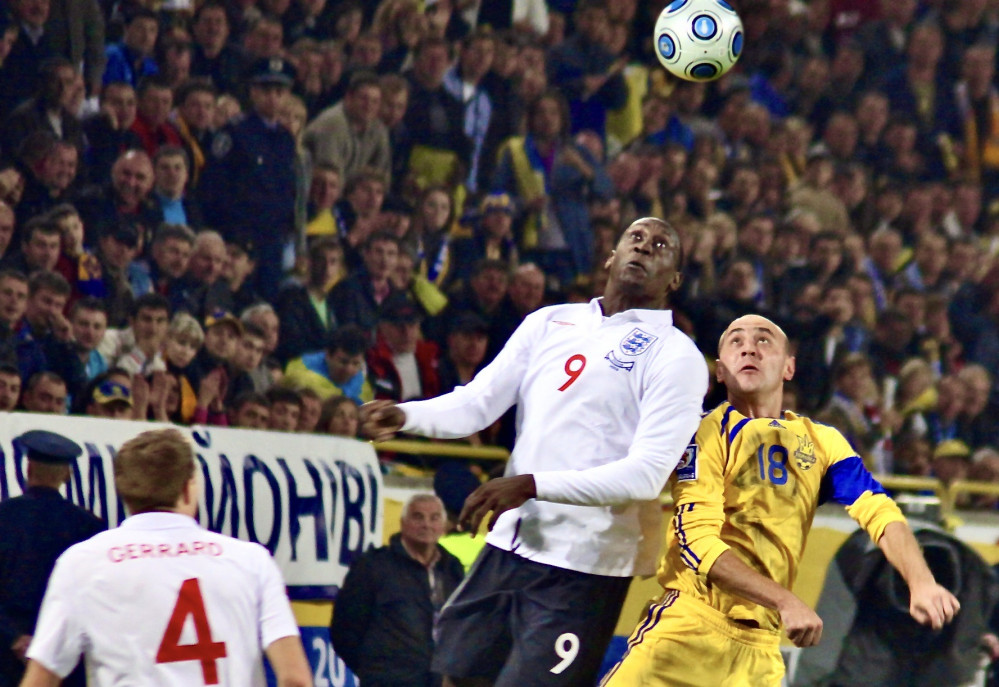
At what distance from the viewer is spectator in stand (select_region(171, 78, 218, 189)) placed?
792 cm

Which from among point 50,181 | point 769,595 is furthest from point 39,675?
point 50,181

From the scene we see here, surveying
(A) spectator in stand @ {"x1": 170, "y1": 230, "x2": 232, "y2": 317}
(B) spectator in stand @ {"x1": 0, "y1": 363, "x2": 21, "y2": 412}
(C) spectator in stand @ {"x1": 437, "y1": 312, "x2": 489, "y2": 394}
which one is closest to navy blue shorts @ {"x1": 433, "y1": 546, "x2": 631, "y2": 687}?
(B) spectator in stand @ {"x1": 0, "y1": 363, "x2": 21, "y2": 412}

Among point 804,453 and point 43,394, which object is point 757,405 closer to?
point 804,453

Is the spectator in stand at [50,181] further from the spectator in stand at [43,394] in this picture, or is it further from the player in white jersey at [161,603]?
the player in white jersey at [161,603]

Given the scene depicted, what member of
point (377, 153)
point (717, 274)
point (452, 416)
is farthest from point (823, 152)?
point (452, 416)

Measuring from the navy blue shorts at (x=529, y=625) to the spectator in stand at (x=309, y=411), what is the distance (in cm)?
307

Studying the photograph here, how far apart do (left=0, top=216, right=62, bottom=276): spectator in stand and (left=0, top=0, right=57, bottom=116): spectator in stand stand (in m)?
0.68

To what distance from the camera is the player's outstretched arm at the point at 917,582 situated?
13.4 feet

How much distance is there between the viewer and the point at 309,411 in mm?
7434

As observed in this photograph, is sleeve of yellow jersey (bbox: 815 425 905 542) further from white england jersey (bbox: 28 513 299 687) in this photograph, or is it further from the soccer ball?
the soccer ball

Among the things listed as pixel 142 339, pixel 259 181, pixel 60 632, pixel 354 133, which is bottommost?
pixel 142 339

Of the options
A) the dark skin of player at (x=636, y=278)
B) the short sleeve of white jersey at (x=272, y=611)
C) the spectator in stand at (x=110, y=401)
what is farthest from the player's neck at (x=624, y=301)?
the spectator in stand at (x=110, y=401)

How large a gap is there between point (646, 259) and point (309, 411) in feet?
10.6

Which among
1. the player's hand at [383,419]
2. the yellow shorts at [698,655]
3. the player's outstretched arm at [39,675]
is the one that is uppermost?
the player's hand at [383,419]
